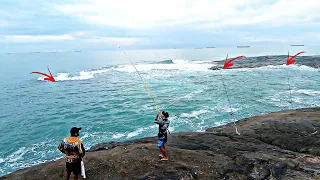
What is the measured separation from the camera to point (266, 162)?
30.3ft

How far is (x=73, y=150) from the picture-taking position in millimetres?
7402

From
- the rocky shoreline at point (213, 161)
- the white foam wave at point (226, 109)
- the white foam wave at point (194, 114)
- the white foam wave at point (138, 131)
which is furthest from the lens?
the white foam wave at point (226, 109)

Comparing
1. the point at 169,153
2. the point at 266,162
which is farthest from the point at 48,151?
the point at 266,162

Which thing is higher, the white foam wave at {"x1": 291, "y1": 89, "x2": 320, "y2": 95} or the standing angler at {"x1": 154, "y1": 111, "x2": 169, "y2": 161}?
the standing angler at {"x1": 154, "y1": 111, "x2": 169, "y2": 161}

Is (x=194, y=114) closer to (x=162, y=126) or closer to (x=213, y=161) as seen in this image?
(x=213, y=161)

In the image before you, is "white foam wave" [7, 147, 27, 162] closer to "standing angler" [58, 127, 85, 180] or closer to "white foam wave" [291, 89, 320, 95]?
"standing angler" [58, 127, 85, 180]

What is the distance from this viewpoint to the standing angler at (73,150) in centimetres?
736

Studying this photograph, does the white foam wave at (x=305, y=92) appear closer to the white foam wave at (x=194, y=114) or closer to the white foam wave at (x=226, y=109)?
the white foam wave at (x=226, y=109)

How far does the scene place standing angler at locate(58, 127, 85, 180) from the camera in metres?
7.36

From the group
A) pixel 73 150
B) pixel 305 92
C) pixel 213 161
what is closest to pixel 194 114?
pixel 213 161

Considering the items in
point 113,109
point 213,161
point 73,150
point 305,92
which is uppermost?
point 73,150

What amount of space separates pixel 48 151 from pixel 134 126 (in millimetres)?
7493

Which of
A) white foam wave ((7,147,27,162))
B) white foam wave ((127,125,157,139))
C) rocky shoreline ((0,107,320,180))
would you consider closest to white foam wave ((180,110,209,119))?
white foam wave ((127,125,157,139))

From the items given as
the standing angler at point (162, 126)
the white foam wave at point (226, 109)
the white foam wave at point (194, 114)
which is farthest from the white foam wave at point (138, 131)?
the standing angler at point (162, 126)
